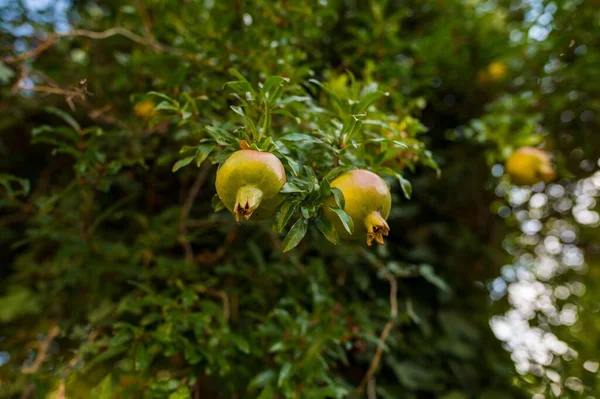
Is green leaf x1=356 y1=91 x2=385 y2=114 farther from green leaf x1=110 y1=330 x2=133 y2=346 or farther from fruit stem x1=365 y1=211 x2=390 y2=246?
green leaf x1=110 y1=330 x2=133 y2=346

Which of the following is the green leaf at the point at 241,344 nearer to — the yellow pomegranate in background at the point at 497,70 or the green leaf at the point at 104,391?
the green leaf at the point at 104,391

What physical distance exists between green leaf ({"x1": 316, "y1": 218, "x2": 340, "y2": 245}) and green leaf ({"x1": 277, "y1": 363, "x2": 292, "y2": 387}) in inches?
13.8

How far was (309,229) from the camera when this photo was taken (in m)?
1.08

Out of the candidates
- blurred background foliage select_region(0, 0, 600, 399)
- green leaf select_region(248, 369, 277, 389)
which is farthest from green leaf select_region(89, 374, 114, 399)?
green leaf select_region(248, 369, 277, 389)

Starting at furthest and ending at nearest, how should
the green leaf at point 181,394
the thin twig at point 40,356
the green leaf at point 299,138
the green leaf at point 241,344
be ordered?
the thin twig at point 40,356
the green leaf at point 241,344
the green leaf at point 181,394
the green leaf at point 299,138

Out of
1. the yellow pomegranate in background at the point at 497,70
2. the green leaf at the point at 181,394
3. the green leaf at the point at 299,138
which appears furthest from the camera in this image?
the yellow pomegranate in background at the point at 497,70

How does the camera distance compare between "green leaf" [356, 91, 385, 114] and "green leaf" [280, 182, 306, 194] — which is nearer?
"green leaf" [280, 182, 306, 194]

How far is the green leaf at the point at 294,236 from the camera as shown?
542mm

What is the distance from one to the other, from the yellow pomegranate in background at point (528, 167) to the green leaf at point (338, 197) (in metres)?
0.71

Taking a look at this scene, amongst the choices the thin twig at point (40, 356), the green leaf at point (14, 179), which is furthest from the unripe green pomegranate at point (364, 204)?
the thin twig at point (40, 356)

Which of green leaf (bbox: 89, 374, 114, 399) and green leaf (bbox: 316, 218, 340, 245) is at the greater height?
green leaf (bbox: 316, 218, 340, 245)

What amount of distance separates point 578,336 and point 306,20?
46.0 inches

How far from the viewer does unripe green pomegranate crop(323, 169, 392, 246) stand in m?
0.56

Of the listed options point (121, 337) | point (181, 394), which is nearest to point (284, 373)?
point (181, 394)
